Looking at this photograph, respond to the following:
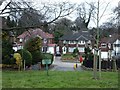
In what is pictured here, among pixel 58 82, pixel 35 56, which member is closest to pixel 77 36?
pixel 35 56

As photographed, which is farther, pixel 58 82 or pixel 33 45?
pixel 33 45

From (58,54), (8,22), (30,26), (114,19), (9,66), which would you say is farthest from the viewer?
(58,54)

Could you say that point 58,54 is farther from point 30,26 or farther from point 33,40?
point 30,26

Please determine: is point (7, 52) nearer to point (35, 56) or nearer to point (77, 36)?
point (35, 56)

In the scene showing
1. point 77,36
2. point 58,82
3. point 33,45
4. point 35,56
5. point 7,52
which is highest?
point 77,36

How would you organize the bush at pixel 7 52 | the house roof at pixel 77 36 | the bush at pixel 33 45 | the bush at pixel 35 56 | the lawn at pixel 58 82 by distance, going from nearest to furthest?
the lawn at pixel 58 82 → the bush at pixel 7 52 → the bush at pixel 33 45 → the bush at pixel 35 56 → the house roof at pixel 77 36

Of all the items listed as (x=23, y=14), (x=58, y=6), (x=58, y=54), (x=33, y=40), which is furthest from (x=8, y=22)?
(x=58, y=54)

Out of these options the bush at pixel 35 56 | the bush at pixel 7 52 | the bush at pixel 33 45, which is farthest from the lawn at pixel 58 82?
the bush at pixel 35 56

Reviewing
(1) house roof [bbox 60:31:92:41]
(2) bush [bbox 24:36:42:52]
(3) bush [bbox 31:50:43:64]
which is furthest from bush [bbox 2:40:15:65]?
(1) house roof [bbox 60:31:92:41]

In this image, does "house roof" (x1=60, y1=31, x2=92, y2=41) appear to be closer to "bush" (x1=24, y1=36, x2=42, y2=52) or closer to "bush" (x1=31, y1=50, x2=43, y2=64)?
"bush" (x1=31, y1=50, x2=43, y2=64)

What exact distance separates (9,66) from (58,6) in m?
20.1

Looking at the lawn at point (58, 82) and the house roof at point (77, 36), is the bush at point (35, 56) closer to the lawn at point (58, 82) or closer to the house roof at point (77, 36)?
the lawn at point (58, 82)

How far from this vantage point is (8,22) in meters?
18.5

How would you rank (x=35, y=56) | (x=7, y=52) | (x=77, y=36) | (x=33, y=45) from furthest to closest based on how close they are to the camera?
1. (x=77, y=36)
2. (x=35, y=56)
3. (x=33, y=45)
4. (x=7, y=52)
